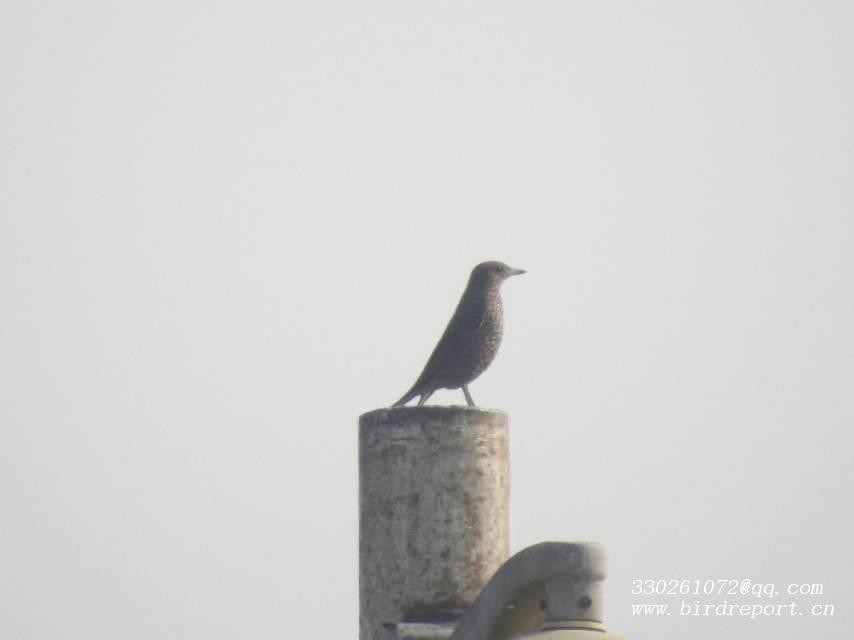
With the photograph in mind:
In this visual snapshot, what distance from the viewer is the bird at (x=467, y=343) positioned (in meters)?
12.5

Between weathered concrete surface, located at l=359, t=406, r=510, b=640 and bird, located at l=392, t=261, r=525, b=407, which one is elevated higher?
bird, located at l=392, t=261, r=525, b=407

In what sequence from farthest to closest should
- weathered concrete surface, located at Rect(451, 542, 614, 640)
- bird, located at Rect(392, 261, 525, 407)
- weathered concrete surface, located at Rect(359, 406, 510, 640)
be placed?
bird, located at Rect(392, 261, 525, 407) → weathered concrete surface, located at Rect(359, 406, 510, 640) → weathered concrete surface, located at Rect(451, 542, 614, 640)

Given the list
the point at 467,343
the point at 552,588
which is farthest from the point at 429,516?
the point at 467,343

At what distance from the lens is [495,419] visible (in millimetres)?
9398

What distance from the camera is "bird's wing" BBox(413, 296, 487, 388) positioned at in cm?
1251

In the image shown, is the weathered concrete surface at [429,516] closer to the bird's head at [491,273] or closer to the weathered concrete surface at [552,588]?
the weathered concrete surface at [552,588]

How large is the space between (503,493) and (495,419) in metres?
0.37

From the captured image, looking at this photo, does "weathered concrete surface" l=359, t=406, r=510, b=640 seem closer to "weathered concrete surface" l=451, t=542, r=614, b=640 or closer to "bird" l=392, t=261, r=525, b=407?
"weathered concrete surface" l=451, t=542, r=614, b=640

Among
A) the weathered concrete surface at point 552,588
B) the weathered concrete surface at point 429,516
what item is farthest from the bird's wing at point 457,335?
Answer: the weathered concrete surface at point 552,588

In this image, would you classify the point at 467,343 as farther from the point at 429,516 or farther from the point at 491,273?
the point at 429,516

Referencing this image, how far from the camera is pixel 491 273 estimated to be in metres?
13.1

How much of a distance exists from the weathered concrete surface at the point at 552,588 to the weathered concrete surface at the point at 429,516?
1.14 m

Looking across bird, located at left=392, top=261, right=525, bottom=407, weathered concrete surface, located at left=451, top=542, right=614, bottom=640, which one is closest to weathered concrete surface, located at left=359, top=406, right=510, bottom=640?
weathered concrete surface, located at left=451, top=542, right=614, bottom=640

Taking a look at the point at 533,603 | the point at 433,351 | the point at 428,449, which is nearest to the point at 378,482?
the point at 428,449
